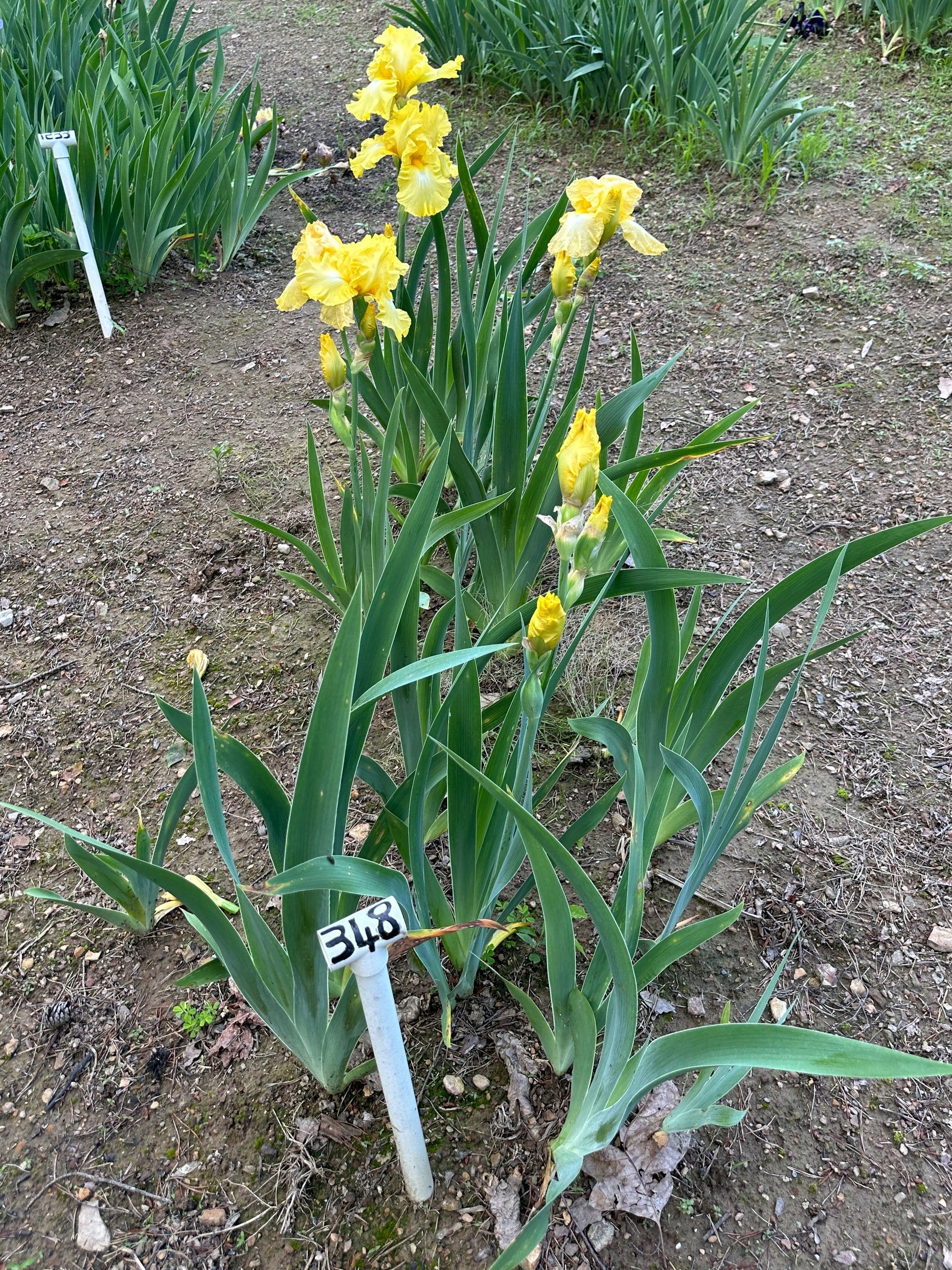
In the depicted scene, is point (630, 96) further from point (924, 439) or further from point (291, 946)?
point (291, 946)

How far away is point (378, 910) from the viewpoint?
770 mm

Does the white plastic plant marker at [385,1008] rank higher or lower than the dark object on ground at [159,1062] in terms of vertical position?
higher

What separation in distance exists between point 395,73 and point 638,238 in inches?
19.3

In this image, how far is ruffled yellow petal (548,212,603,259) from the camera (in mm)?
1302

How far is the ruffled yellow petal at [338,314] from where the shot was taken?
49.6 inches

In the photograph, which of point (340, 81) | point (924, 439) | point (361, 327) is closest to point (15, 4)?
point (340, 81)

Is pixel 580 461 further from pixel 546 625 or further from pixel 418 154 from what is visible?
pixel 418 154

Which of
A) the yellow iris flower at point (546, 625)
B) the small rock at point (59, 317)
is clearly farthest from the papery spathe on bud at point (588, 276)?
the small rock at point (59, 317)

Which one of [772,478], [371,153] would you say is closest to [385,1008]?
[371,153]

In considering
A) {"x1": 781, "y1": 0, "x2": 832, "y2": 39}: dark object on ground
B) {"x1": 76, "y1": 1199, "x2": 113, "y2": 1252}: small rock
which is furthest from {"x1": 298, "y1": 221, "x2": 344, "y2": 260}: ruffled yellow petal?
{"x1": 781, "y1": 0, "x2": 832, "y2": 39}: dark object on ground

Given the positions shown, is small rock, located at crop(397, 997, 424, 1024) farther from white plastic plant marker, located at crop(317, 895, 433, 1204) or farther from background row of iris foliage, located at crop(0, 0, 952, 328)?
background row of iris foliage, located at crop(0, 0, 952, 328)

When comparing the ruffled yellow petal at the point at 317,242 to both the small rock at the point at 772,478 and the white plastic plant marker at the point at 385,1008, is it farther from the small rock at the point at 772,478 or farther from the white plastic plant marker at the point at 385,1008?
the small rock at the point at 772,478

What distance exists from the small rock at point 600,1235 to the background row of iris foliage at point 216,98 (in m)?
2.56

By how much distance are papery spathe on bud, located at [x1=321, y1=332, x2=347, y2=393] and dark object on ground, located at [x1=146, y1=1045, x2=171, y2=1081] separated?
40.8 inches
